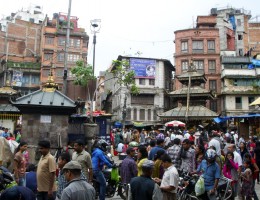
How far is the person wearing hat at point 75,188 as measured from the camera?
14.4ft

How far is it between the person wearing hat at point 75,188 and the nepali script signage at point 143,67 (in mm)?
46437

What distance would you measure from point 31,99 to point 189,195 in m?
6.73

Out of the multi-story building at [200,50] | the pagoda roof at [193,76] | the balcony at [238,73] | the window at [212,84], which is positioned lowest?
the pagoda roof at [193,76]

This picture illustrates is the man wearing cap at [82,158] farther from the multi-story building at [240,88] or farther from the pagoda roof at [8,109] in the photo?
the multi-story building at [240,88]

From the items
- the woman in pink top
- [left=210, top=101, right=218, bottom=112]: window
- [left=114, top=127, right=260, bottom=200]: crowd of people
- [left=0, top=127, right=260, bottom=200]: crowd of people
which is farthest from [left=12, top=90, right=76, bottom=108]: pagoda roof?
[left=210, top=101, right=218, bottom=112]: window

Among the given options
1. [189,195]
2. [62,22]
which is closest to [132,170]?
[189,195]

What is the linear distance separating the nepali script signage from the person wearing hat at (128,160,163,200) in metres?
45.7

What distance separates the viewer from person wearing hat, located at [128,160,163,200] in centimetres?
518

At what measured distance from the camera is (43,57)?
58.7 m

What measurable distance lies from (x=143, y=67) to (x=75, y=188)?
4769cm

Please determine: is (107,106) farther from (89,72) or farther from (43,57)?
(89,72)

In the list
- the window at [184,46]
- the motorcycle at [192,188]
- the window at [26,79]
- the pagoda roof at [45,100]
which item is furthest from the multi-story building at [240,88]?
the motorcycle at [192,188]

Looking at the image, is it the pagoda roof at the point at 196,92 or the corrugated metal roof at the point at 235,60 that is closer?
the pagoda roof at the point at 196,92

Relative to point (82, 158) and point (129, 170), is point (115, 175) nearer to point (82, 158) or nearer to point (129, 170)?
point (129, 170)
